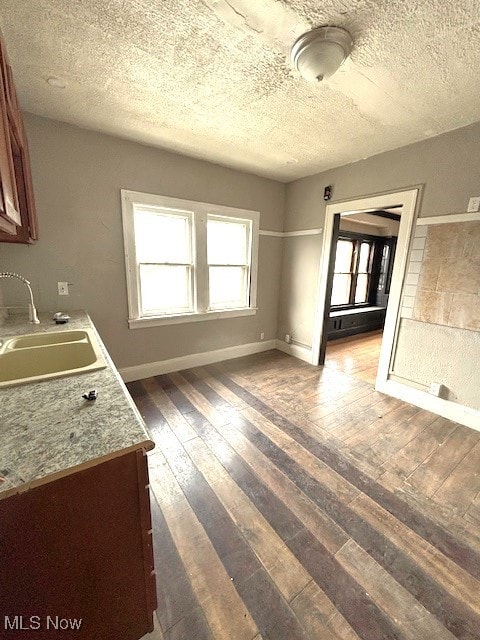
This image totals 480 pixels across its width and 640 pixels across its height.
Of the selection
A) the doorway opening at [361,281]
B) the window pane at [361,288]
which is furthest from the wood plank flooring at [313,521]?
the window pane at [361,288]

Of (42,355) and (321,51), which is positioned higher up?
(321,51)

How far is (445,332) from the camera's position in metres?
2.41

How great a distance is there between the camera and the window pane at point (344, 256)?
514 centimetres

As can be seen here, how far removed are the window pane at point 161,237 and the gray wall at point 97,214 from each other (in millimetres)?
237

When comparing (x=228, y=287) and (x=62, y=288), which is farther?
(x=228, y=287)

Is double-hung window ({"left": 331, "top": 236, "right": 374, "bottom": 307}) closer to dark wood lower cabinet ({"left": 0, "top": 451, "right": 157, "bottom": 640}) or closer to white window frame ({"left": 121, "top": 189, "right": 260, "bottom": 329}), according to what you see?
white window frame ({"left": 121, "top": 189, "right": 260, "bottom": 329})

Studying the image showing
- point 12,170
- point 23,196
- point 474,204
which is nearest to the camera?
point 12,170

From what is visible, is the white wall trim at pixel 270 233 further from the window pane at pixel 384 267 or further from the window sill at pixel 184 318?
the window pane at pixel 384 267

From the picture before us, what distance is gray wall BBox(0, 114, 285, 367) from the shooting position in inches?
90.8

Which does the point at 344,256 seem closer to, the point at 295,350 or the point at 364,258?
the point at 364,258

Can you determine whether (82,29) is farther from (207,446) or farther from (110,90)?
(207,446)

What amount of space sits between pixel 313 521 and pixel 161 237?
3.00m

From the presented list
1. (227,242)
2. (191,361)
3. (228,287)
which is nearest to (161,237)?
(227,242)

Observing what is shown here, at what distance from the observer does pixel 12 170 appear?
128 cm
